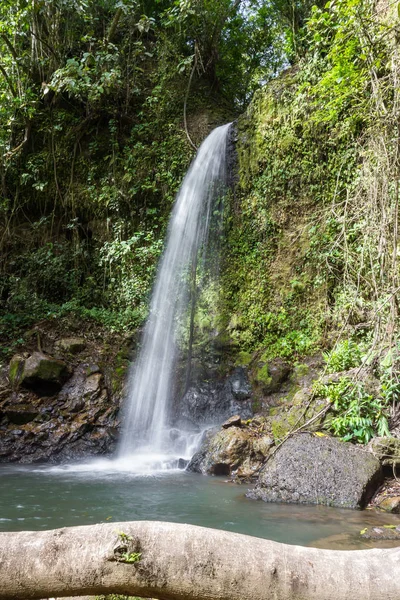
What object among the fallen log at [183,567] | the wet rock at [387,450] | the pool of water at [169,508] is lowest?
the pool of water at [169,508]

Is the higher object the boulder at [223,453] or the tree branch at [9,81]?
the tree branch at [9,81]

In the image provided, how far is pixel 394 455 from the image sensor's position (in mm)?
5234

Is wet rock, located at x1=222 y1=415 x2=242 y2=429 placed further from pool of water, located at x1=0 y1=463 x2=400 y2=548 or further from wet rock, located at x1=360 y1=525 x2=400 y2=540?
wet rock, located at x1=360 y1=525 x2=400 y2=540

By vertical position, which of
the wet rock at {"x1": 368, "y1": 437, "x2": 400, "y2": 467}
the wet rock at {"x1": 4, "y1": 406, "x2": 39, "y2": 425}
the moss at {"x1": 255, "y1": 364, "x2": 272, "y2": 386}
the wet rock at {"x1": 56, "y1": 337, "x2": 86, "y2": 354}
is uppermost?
the wet rock at {"x1": 56, "y1": 337, "x2": 86, "y2": 354}

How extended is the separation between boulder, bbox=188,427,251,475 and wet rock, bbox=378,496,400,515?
191 centimetres

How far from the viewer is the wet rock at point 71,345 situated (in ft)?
30.2

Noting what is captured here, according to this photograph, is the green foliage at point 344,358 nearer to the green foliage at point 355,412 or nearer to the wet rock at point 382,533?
the green foliage at point 355,412

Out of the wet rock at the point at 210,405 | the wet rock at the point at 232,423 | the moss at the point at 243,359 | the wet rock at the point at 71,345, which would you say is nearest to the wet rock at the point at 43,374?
the wet rock at the point at 71,345

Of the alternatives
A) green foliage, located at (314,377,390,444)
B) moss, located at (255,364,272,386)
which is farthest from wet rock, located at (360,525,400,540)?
moss, located at (255,364,272,386)

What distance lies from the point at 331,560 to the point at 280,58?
15441mm

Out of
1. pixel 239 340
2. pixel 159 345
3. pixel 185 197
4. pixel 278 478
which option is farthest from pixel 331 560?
pixel 185 197

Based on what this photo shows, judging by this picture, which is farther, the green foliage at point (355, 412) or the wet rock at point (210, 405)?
the wet rock at point (210, 405)

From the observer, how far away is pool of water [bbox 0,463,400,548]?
4.13 metres

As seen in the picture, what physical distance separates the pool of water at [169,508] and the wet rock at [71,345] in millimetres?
3128
